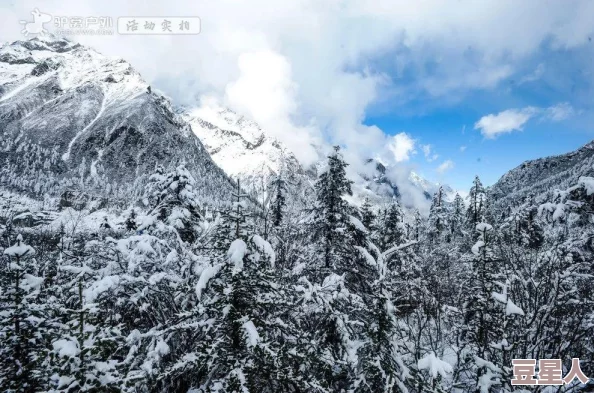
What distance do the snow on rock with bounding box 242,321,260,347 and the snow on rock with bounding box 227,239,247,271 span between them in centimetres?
84

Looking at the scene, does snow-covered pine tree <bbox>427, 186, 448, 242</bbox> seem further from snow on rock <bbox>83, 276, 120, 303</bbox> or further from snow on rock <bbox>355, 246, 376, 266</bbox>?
snow on rock <bbox>83, 276, 120, 303</bbox>

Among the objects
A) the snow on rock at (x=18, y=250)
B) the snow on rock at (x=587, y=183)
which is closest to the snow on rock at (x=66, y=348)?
the snow on rock at (x=18, y=250)

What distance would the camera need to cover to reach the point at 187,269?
264 inches

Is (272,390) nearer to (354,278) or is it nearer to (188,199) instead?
(354,278)

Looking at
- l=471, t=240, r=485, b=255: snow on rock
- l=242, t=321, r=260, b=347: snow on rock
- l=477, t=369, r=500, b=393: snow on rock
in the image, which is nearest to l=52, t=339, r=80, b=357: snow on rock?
l=242, t=321, r=260, b=347: snow on rock

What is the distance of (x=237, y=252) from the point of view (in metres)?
4.81

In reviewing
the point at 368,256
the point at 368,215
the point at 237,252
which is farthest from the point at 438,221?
the point at 237,252

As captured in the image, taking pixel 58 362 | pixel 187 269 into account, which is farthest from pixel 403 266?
pixel 58 362

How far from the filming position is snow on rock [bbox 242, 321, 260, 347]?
4.42m

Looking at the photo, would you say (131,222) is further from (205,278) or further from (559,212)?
(559,212)

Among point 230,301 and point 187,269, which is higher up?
point 187,269

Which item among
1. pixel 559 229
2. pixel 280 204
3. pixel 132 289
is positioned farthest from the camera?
pixel 280 204

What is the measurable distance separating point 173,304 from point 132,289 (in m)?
1.23

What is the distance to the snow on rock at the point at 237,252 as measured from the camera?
4.74 m
